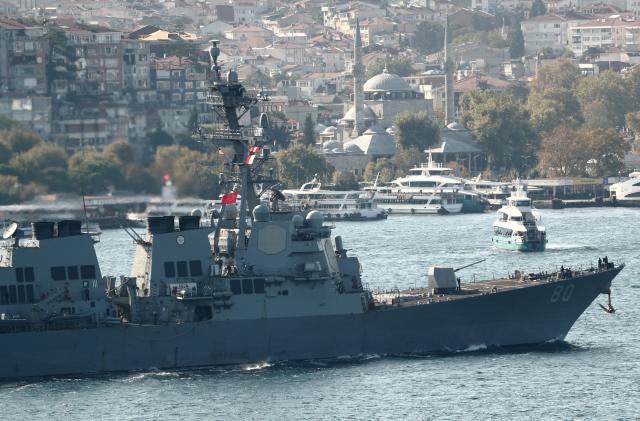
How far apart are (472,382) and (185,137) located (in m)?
49.3

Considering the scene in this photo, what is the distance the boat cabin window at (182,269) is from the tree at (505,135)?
95.3m

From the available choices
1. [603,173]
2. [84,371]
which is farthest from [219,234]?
[603,173]

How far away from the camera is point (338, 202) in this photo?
123 metres

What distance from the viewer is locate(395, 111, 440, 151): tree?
150 m

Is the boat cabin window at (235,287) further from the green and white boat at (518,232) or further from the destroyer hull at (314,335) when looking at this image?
the green and white boat at (518,232)

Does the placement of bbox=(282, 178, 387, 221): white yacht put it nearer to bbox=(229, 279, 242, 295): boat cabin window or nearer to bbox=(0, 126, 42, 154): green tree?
bbox=(0, 126, 42, 154): green tree

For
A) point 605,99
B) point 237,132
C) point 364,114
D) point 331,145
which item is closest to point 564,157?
point 331,145

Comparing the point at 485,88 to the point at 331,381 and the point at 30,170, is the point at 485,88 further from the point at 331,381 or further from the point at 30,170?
the point at 331,381

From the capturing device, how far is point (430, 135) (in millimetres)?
149750

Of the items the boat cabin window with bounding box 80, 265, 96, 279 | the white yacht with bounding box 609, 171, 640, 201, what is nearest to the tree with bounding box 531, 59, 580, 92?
the white yacht with bounding box 609, 171, 640, 201

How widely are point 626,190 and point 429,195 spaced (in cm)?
1273

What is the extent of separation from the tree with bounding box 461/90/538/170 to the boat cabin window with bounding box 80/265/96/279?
96.4 meters

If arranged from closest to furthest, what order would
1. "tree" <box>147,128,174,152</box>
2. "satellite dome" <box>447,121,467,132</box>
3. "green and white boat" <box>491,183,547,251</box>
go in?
"tree" <box>147,128,174,152</box> → "green and white boat" <box>491,183,547,251</box> → "satellite dome" <box>447,121,467,132</box>

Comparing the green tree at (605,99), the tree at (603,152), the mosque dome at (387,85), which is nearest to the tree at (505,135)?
the tree at (603,152)
